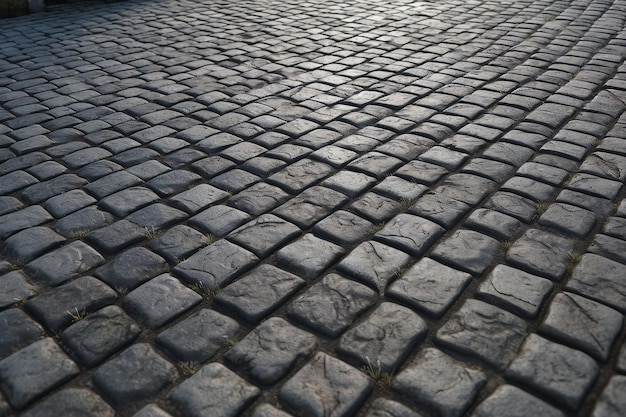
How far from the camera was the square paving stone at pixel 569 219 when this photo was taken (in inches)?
114

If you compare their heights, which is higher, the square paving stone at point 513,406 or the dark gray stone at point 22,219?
the square paving stone at point 513,406

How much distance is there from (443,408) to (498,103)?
333cm

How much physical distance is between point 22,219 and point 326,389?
2.20 metres

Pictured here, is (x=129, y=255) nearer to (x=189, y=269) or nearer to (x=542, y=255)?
(x=189, y=269)

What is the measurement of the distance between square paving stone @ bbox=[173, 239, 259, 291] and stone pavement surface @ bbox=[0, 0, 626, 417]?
0.03 feet

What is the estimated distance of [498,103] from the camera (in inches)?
181

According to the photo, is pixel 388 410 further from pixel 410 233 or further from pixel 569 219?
pixel 569 219

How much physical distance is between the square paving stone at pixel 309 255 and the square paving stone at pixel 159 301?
0.50 m

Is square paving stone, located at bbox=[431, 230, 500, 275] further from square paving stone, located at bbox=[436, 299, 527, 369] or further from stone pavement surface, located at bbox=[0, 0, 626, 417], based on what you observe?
square paving stone, located at bbox=[436, 299, 527, 369]

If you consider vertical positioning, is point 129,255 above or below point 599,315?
below

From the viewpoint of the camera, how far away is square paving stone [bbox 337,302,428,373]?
2.15 meters

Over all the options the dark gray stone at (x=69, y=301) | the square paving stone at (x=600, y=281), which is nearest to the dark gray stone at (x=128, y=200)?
the dark gray stone at (x=69, y=301)

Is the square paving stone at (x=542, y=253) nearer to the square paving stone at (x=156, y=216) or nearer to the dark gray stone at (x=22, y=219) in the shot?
the square paving stone at (x=156, y=216)

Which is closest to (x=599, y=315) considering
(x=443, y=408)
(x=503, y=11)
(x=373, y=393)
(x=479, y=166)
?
(x=443, y=408)
